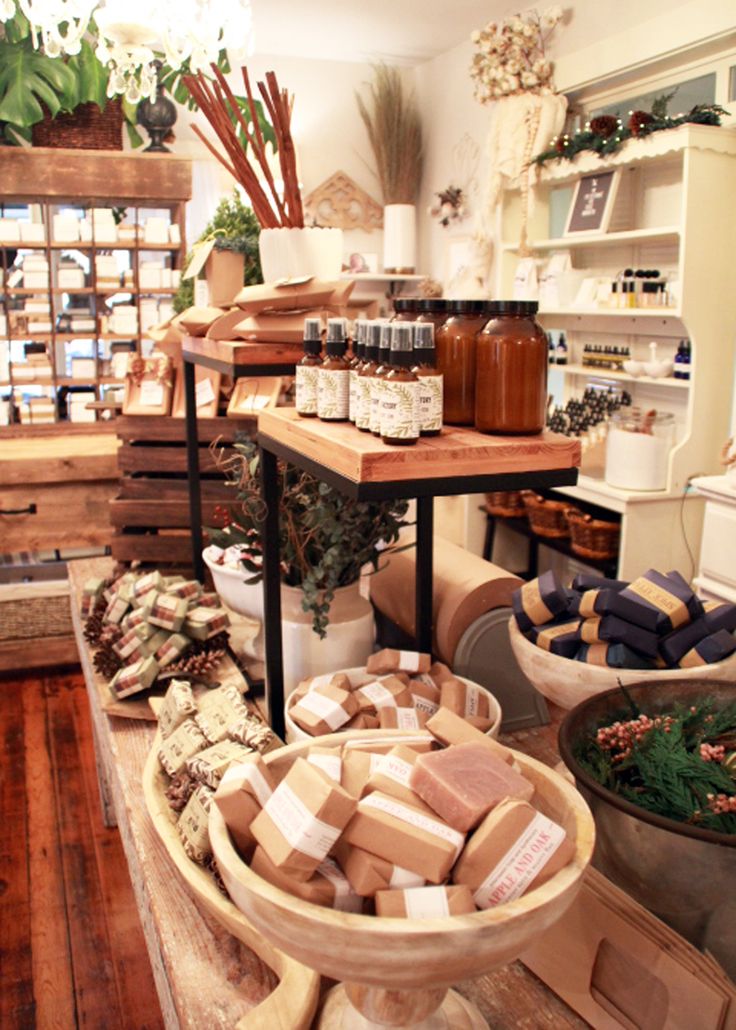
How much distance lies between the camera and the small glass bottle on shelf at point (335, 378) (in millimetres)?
1327

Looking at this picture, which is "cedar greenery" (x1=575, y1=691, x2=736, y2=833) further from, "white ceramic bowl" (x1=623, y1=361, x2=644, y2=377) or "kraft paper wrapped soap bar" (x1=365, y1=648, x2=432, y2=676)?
"white ceramic bowl" (x1=623, y1=361, x2=644, y2=377)

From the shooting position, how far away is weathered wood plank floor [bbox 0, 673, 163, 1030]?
6.80 ft

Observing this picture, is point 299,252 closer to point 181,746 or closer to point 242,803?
point 181,746

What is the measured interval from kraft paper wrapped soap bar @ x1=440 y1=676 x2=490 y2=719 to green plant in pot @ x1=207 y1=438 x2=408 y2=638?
12.2 inches

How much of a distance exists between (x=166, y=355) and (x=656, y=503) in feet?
7.37

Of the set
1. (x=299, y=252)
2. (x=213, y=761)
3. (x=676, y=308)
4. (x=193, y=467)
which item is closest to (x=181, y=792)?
(x=213, y=761)

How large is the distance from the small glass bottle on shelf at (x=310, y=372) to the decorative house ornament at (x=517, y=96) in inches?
140

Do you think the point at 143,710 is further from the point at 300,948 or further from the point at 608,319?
the point at 608,319

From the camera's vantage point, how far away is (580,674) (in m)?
1.25

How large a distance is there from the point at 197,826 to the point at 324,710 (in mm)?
235

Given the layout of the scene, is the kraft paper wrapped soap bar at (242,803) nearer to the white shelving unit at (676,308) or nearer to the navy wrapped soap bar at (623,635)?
the navy wrapped soap bar at (623,635)

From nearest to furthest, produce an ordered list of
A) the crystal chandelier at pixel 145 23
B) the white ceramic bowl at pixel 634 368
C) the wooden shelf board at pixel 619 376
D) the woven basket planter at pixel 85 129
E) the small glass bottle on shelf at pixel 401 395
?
1. the small glass bottle on shelf at pixel 401 395
2. the crystal chandelier at pixel 145 23
3. the wooden shelf board at pixel 619 376
4. the white ceramic bowl at pixel 634 368
5. the woven basket planter at pixel 85 129

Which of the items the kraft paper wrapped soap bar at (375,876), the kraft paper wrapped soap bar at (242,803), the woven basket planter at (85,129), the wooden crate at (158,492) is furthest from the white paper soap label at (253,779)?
the woven basket planter at (85,129)

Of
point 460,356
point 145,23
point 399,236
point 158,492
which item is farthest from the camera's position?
point 399,236
